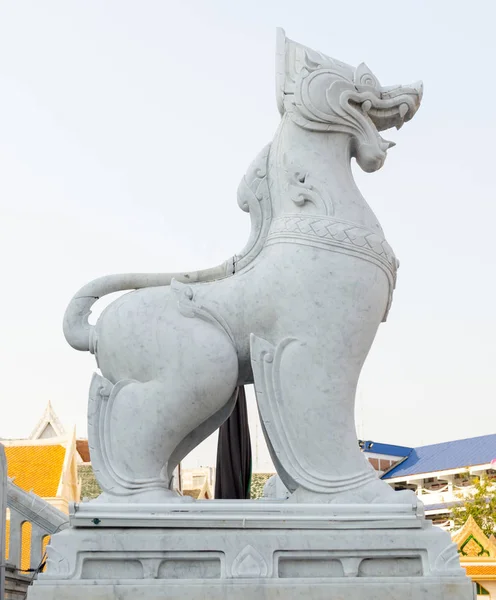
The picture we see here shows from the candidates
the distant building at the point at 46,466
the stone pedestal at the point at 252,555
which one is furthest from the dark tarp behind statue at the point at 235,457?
the distant building at the point at 46,466

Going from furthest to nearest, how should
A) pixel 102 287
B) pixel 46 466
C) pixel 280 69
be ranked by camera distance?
pixel 46 466 < pixel 280 69 < pixel 102 287

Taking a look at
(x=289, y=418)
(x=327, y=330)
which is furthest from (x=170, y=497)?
(x=327, y=330)

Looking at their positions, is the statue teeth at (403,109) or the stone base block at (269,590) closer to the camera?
the stone base block at (269,590)

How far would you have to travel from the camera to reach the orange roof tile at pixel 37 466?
15.1 metres

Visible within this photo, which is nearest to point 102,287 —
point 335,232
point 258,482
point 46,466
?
point 335,232

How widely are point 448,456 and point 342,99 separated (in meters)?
29.3

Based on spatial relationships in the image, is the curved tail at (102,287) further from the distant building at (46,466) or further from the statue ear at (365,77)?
the distant building at (46,466)

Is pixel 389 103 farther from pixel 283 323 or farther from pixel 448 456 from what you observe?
pixel 448 456

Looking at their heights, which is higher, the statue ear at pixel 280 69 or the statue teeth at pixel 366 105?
the statue ear at pixel 280 69

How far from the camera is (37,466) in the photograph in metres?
15.5

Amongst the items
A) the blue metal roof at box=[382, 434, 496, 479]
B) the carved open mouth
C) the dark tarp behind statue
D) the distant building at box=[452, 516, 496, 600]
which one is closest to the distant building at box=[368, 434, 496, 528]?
the blue metal roof at box=[382, 434, 496, 479]

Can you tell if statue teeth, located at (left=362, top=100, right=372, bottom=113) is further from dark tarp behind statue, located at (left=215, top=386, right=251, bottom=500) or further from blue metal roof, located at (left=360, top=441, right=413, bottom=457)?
blue metal roof, located at (left=360, top=441, right=413, bottom=457)

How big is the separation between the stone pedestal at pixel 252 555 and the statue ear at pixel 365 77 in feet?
8.87

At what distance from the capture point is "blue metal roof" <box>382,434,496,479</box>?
31014mm
